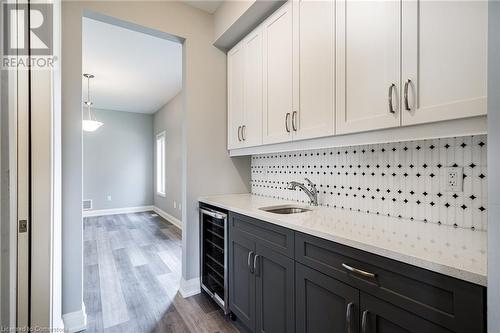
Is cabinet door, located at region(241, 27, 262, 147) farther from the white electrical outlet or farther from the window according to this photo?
the window

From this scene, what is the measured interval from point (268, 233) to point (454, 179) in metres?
1.03

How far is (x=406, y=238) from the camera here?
1.06m

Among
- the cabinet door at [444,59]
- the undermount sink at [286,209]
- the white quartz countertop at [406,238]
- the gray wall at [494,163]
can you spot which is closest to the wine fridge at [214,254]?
the undermount sink at [286,209]

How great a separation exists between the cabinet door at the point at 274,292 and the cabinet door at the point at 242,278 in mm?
74

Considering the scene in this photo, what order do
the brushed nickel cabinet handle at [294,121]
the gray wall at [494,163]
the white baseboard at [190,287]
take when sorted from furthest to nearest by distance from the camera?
the white baseboard at [190,287]
the brushed nickel cabinet handle at [294,121]
the gray wall at [494,163]

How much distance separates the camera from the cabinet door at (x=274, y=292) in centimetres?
139

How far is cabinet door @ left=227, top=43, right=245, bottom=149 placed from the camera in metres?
2.47

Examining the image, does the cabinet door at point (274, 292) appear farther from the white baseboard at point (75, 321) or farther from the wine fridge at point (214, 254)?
the white baseboard at point (75, 321)

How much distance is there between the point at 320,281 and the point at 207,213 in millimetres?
1331

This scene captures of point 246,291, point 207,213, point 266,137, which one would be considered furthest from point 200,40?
point 246,291

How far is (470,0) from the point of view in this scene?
3.22ft

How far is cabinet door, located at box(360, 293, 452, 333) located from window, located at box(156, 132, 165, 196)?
608cm

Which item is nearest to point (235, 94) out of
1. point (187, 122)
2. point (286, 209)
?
point (187, 122)

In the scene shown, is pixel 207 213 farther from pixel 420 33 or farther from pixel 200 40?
pixel 420 33
